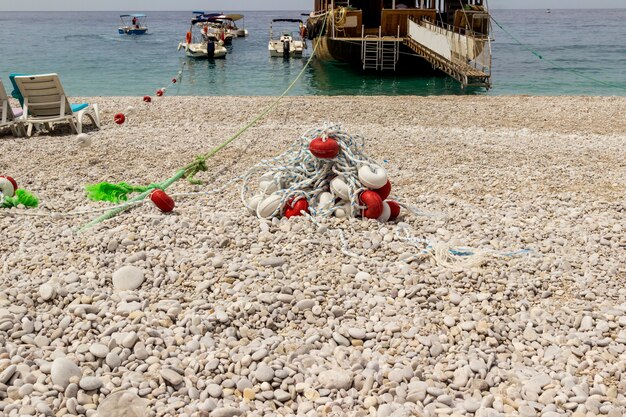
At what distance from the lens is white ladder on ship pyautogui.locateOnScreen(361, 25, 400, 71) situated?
22.9 meters

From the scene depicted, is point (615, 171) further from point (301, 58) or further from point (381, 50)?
point (301, 58)

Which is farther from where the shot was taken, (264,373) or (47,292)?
(47,292)

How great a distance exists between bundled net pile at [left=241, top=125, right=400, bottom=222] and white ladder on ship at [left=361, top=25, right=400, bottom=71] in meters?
18.6

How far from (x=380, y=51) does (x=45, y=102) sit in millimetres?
16444

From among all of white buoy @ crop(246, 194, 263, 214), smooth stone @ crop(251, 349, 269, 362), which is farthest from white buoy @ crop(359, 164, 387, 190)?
smooth stone @ crop(251, 349, 269, 362)

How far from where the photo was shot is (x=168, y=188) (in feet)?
20.4

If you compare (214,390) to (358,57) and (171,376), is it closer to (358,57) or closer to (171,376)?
(171,376)

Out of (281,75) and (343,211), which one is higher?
(281,75)

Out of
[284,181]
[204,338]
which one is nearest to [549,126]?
[284,181]

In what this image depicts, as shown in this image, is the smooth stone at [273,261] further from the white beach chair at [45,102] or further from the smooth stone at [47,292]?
the white beach chair at [45,102]

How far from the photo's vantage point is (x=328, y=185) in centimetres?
493

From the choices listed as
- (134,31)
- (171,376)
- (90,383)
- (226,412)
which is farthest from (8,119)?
(134,31)

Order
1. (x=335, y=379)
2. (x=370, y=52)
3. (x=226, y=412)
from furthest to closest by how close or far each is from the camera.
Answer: (x=370, y=52), (x=335, y=379), (x=226, y=412)

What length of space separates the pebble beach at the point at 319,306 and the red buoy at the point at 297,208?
13cm
